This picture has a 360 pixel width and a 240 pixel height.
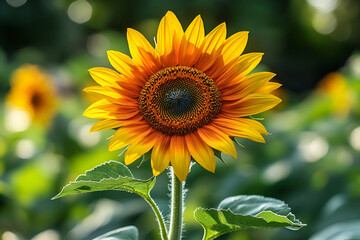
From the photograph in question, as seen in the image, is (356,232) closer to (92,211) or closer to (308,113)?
(92,211)

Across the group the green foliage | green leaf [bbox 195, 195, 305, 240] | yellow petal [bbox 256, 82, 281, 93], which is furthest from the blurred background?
yellow petal [bbox 256, 82, 281, 93]

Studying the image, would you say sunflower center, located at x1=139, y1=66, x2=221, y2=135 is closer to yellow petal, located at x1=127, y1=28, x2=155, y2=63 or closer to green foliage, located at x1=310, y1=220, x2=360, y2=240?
yellow petal, located at x1=127, y1=28, x2=155, y2=63

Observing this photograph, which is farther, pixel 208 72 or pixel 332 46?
pixel 332 46

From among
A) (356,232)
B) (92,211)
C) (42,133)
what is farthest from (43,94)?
(356,232)

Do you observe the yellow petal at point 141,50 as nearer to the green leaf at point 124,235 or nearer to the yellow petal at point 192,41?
the yellow petal at point 192,41

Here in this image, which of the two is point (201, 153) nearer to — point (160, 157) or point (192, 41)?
point (160, 157)

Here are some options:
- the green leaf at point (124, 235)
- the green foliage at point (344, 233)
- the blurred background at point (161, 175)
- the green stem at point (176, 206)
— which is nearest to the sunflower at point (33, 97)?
the blurred background at point (161, 175)
